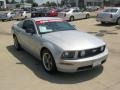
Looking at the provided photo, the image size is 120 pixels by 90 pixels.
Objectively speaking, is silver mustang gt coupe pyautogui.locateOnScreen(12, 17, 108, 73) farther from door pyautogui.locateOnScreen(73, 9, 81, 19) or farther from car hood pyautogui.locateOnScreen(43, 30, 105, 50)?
door pyautogui.locateOnScreen(73, 9, 81, 19)

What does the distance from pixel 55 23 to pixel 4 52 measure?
9.26ft

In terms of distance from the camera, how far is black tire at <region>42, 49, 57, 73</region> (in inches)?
232

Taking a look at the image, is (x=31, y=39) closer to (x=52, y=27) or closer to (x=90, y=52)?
(x=52, y=27)

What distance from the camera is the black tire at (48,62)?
5.89m

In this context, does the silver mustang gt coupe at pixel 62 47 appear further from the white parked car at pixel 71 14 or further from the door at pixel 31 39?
the white parked car at pixel 71 14

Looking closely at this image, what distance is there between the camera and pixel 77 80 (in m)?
5.70

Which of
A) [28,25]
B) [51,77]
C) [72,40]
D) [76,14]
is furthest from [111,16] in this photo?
[51,77]

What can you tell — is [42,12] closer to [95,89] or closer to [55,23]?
[55,23]

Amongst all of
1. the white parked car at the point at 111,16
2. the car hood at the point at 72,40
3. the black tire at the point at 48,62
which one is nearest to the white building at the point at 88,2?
the white parked car at the point at 111,16

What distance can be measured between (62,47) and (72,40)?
1.59 feet

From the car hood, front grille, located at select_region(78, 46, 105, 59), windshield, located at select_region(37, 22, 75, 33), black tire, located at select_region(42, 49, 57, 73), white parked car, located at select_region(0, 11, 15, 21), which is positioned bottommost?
white parked car, located at select_region(0, 11, 15, 21)

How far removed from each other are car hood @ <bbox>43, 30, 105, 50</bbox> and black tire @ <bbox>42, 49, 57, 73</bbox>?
36 centimetres

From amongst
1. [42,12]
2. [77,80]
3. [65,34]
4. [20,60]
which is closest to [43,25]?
[65,34]

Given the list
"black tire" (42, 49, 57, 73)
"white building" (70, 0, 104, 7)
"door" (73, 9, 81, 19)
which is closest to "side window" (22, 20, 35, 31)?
"black tire" (42, 49, 57, 73)
